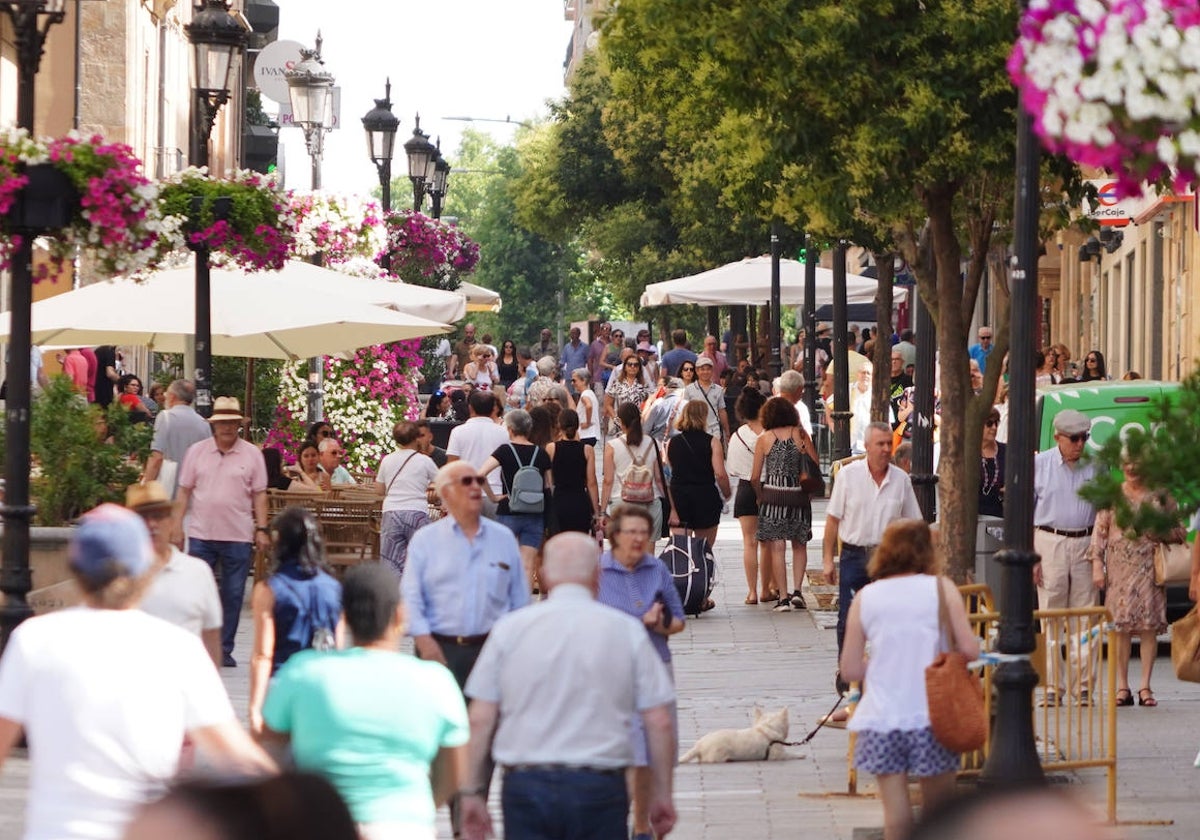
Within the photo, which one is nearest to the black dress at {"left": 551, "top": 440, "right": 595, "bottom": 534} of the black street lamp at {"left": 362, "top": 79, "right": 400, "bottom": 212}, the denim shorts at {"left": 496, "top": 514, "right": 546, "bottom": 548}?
the denim shorts at {"left": 496, "top": 514, "right": 546, "bottom": 548}

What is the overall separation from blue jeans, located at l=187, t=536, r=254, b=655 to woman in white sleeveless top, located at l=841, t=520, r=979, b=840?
673cm

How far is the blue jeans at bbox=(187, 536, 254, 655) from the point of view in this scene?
47.7 ft

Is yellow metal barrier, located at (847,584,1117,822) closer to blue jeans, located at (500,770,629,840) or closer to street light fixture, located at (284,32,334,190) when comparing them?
blue jeans, located at (500,770,629,840)

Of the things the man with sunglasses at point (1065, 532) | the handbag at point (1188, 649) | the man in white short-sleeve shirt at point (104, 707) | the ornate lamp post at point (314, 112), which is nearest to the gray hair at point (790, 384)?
the man with sunglasses at point (1065, 532)

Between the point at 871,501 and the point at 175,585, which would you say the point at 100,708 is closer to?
the point at 175,585

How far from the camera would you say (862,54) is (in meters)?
12.2

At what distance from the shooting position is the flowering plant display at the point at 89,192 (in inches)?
467

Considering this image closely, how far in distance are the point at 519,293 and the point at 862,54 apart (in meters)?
101

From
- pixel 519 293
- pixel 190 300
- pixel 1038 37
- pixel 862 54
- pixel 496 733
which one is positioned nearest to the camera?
pixel 1038 37

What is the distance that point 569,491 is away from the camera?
15945 mm

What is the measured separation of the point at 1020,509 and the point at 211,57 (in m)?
9.18

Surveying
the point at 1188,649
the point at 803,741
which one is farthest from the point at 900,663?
the point at 803,741

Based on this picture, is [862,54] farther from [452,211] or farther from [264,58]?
[452,211]

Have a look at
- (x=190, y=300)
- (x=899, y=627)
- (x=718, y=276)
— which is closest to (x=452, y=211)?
(x=718, y=276)
